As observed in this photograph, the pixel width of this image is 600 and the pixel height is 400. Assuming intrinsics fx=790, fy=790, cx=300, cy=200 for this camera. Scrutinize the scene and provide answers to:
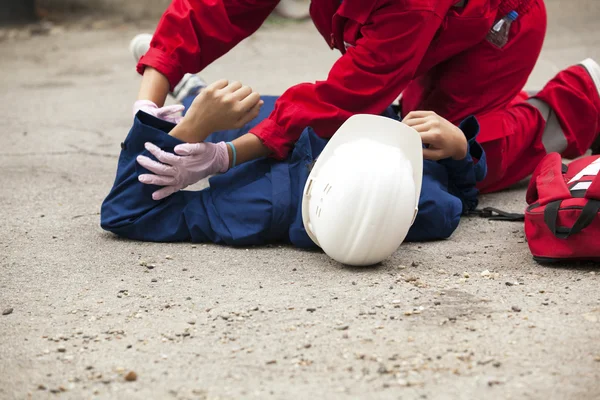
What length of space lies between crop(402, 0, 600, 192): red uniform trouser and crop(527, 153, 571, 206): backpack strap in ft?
0.78

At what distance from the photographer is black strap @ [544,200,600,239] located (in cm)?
158

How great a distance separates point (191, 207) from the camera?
1864 mm

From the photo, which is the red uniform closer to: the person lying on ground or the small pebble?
the person lying on ground

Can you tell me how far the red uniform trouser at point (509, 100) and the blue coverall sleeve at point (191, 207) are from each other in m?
0.56

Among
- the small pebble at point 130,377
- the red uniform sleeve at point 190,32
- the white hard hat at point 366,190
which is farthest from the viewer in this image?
the red uniform sleeve at point 190,32

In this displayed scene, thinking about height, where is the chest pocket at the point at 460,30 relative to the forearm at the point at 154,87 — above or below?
above

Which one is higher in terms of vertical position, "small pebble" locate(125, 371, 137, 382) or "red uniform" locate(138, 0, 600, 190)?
"red uniform" locate(138, 0, 600, 190)

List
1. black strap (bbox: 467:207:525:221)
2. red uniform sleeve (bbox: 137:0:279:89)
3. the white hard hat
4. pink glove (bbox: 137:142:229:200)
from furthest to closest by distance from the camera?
red uniform sleeve (bbox: 137:0:279:89) < black strap (bbox: 467:207:525:221) < pink glove (bbox: 137:142:229:200) < the white hard hat

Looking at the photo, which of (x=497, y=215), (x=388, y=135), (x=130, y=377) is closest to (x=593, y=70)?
(x=497, y=215)

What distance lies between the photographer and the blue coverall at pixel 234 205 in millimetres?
1813

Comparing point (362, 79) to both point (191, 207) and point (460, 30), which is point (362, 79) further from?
point (191, 207)

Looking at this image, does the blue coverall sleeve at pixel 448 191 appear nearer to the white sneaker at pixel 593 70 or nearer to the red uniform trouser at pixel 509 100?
the red uniform trouser at pixel 509 100

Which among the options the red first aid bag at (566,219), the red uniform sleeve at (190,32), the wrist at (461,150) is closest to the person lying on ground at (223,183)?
the wrist at (461,150)

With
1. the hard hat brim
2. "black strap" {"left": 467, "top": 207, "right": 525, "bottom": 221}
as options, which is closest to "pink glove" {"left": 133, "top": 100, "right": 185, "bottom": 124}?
the hard hat brim
